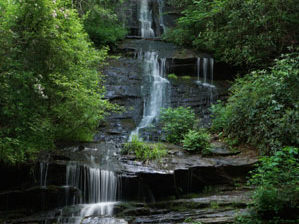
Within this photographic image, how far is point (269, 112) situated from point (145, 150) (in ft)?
12.1

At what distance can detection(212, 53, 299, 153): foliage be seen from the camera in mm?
7547

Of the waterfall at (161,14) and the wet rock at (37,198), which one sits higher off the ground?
the waterfall at (161,14)

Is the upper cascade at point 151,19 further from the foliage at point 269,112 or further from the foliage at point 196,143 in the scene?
the foliage at point 196,143

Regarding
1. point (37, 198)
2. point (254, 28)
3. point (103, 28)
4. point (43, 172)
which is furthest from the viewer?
point (103, 28)

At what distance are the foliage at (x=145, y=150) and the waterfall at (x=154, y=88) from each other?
2.73 metres

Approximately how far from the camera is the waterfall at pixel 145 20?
19.4 metres

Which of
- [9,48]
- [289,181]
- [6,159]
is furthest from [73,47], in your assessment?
[289,181]

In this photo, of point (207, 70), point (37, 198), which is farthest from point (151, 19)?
point (37, 198)

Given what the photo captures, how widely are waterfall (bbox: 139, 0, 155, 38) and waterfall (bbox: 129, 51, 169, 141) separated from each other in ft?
16.6

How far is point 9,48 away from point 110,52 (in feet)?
29.5

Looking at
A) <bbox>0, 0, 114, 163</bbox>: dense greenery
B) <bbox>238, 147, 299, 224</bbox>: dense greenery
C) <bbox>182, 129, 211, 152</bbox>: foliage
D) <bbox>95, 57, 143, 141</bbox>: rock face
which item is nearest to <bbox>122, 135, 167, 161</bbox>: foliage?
<bbox>182, 129, 211, 152</bbox>: foliage

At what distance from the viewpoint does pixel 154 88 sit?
13.2 m

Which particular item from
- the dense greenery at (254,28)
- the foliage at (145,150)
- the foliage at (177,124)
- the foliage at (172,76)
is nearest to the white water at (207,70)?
the dense greenery at (254,28)

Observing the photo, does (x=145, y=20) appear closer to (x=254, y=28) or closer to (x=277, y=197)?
(x=254, y=28)
